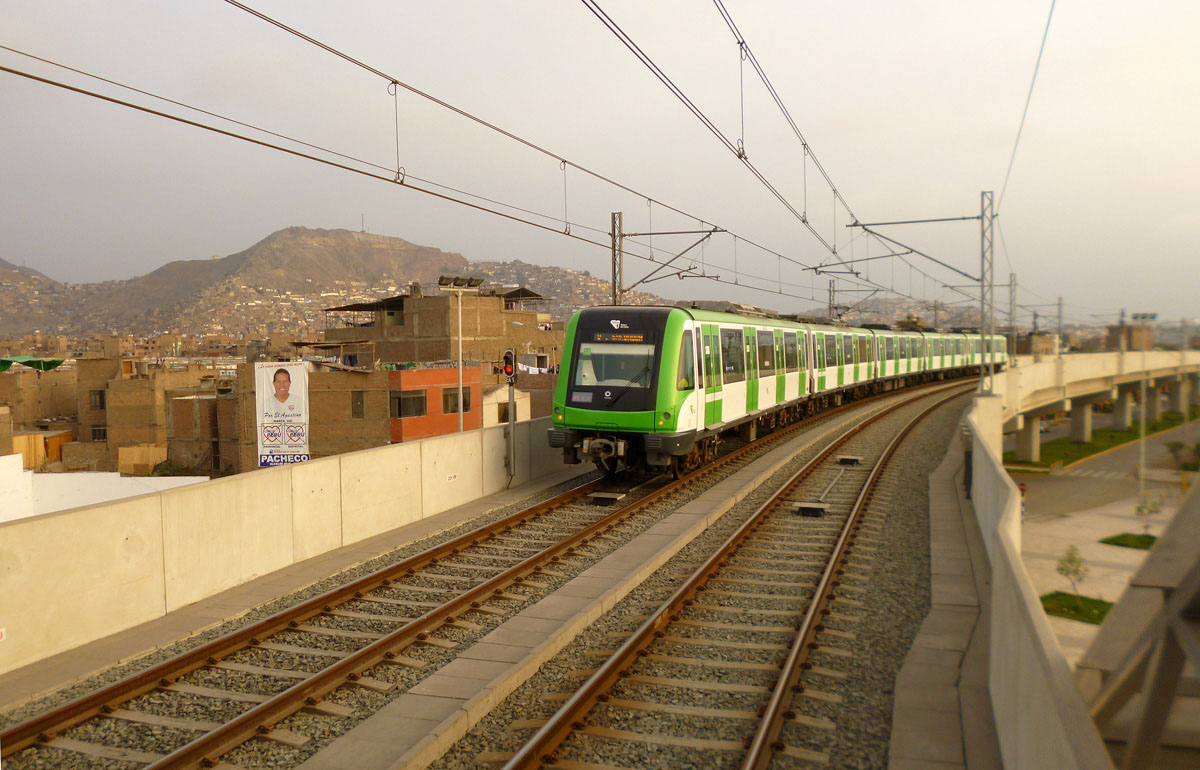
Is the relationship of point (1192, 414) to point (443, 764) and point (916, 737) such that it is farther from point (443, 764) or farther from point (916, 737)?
point (443, 764)

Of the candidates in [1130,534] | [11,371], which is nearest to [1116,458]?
[1130,534]

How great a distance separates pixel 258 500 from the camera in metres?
9.42

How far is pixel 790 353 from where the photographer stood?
2319cm

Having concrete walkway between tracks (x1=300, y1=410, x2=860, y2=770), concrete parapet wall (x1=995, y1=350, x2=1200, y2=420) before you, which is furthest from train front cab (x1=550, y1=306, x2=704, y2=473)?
concrete parapet wall (x1=995, y1=350, x2=1200, y2=420)

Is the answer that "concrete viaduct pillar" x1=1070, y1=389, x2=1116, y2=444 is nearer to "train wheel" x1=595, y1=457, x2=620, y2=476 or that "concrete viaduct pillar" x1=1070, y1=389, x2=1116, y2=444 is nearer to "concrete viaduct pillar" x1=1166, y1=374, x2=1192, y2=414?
"train wheel" x1=595, y1=457, x2=620, y2=476

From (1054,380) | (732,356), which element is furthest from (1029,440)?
(732,356)

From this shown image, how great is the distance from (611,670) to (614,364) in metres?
Answer: 8.62

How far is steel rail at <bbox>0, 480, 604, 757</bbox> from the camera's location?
218 inches

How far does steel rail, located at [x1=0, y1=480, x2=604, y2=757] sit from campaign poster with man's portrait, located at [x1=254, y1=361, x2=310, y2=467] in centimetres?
4478

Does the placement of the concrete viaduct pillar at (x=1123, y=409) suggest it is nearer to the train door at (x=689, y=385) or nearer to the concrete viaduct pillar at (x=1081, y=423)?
the concrete viaduct pillar at (x=1081, y=423)

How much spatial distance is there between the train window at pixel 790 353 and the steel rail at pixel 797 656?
983 cm

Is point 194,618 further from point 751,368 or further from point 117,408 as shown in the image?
point 117,408

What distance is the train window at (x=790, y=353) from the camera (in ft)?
74.4

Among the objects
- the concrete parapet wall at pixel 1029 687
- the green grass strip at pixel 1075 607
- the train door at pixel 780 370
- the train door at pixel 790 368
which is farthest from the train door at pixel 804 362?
the concrete parapet wall at pixel 1029 687
